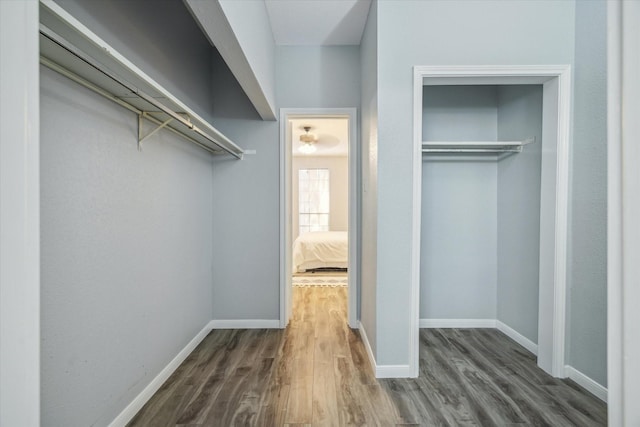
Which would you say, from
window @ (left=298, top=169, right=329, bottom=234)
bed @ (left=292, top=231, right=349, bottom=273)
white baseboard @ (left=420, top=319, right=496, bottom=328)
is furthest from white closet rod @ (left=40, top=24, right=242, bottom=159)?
window @ (left=298, top=169, right=329, bottom=234)

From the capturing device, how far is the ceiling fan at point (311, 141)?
5316mm

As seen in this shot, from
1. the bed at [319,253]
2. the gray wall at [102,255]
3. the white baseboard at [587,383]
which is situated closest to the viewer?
the gray wall at [102,255]

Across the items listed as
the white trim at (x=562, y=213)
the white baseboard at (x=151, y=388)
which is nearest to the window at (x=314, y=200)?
the white baseboard at (x=151, y=388)

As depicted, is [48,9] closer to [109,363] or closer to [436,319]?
[109,363]

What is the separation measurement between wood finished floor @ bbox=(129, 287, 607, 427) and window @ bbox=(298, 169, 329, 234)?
5.20m

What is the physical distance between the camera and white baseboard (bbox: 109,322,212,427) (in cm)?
163

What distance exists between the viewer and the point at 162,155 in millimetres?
2035

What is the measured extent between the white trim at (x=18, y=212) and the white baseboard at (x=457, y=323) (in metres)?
2.95

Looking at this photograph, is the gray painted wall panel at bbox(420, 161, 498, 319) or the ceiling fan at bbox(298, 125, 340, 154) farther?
the ceiling fan at bbox(298, 125, 340, 154)

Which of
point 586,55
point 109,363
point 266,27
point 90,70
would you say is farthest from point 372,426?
point 266,27

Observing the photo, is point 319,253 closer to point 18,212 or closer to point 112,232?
point 112,232

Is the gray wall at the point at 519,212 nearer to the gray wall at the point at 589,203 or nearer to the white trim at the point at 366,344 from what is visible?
the gray wall at the point at 589,203
